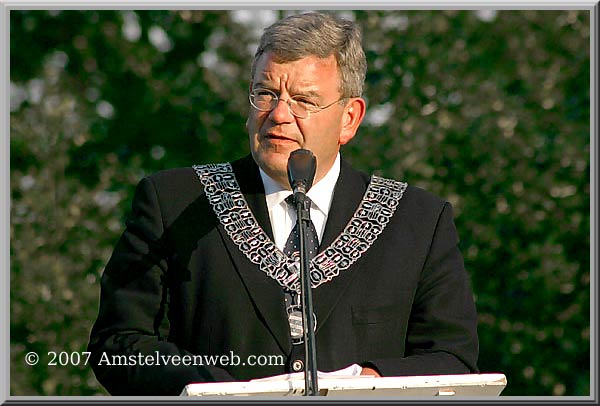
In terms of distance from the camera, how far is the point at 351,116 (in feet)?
17.2

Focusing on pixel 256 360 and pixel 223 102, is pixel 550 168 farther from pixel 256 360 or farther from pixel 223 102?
pixel 256 360

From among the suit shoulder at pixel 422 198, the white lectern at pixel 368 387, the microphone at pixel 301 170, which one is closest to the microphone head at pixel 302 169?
the microphone at pixel 301 170

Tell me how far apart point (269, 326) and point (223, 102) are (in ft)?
18.1

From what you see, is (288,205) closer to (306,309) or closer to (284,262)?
(284,262)

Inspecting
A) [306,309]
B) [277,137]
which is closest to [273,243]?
[277,137]

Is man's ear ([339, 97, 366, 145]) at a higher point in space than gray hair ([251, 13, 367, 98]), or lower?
lower

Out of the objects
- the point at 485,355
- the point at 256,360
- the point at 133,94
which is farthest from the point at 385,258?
the point at 133,94

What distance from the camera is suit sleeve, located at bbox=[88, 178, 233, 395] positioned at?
15.1ft

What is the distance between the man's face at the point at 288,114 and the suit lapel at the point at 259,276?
0.46 feet

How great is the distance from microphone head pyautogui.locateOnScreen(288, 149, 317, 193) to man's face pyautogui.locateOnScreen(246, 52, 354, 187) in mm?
608

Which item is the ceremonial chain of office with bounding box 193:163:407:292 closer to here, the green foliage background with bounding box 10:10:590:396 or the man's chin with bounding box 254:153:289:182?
the man's chin with bounding box 254:153:289:182

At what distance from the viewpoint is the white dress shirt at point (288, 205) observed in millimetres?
5117

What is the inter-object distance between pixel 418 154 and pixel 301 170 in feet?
18.8

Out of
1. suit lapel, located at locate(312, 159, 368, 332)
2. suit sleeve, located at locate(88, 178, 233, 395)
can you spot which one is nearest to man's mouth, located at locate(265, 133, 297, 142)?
suit lapel, located at locate(312, 159, 368, 332)
